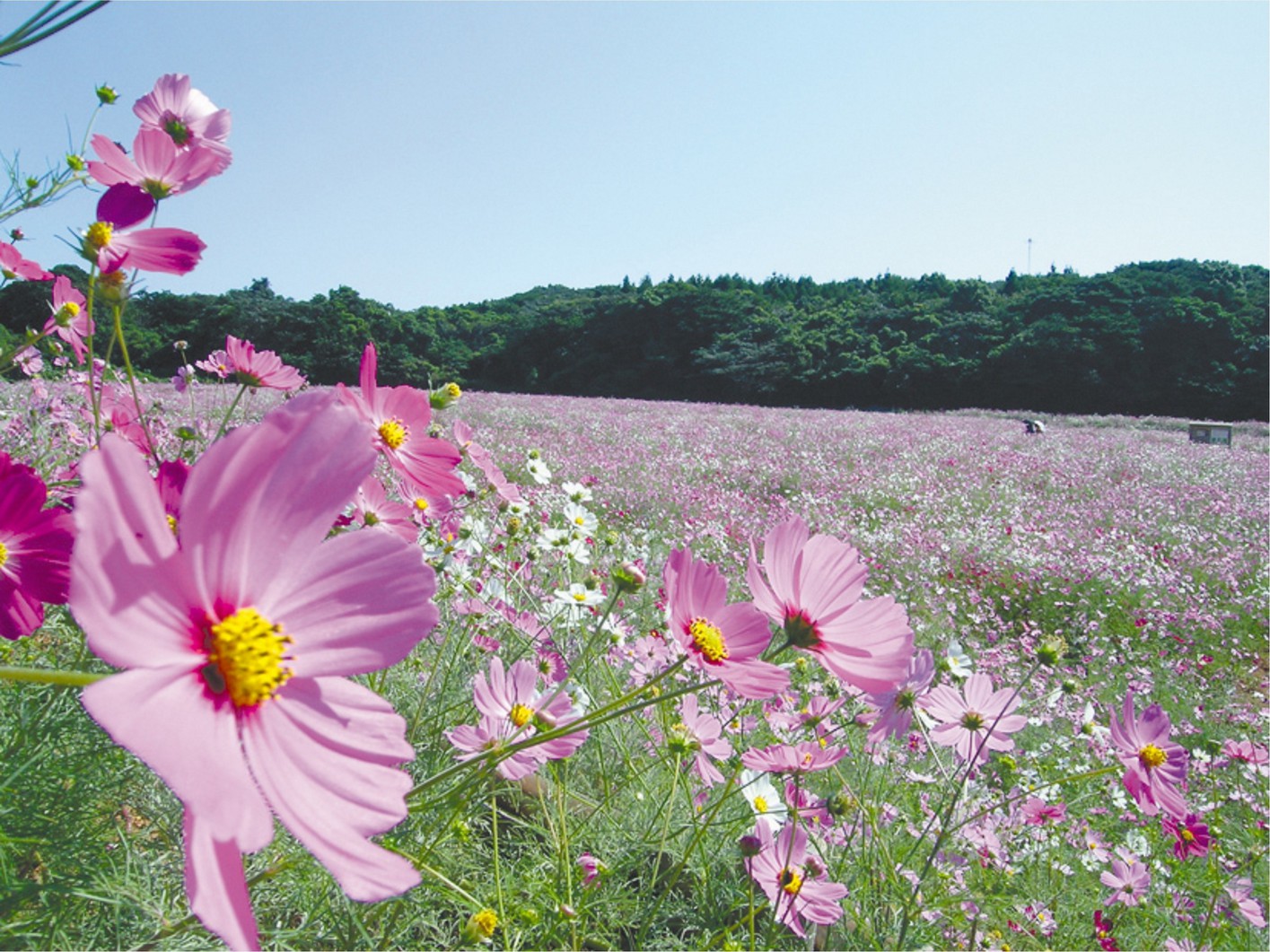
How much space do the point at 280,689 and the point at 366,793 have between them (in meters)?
0.06

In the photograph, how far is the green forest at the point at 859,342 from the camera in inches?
974

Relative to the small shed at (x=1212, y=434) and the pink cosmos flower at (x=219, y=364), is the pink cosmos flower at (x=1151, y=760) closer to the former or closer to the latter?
the pink cosmos flower at (x=219, y=364)

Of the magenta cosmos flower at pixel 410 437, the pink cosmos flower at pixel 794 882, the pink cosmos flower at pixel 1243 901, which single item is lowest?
the pink cosmos flower at pixel 1243 901

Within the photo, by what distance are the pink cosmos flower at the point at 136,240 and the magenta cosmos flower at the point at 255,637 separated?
1.26 ft

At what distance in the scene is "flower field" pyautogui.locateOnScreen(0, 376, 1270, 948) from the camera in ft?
2.56

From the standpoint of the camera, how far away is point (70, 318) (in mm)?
917

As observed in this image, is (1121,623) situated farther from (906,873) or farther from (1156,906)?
(906,873)

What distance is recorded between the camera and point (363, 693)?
0.39 m

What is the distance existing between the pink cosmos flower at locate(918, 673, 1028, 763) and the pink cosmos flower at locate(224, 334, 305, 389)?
1061 mm

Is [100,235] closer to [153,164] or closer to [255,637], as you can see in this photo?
[153,164]

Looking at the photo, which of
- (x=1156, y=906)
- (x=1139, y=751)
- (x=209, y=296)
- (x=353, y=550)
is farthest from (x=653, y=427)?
(x=209, y=296)

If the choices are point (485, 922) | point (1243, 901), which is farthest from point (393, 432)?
point (1243, 901)

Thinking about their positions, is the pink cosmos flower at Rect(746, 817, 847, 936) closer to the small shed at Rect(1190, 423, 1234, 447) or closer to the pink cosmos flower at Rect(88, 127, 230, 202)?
the pink cosmos flower at Rect(88, 127, 230, 202)

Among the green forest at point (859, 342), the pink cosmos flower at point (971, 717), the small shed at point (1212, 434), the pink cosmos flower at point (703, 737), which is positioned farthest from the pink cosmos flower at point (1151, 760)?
the green forest at point (859, 342)
